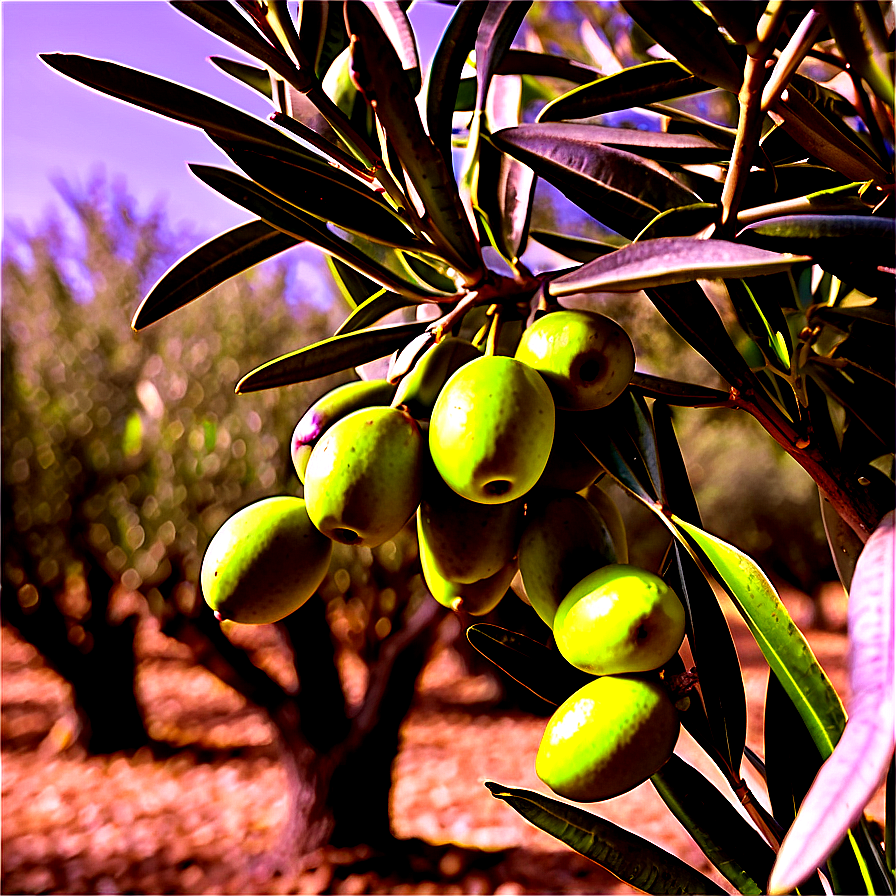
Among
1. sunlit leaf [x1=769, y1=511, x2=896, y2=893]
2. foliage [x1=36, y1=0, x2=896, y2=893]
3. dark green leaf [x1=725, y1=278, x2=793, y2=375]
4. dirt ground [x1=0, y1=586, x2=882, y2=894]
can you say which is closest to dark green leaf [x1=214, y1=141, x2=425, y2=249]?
foliage [x1=36, y1=0, x2=896, y2=893]

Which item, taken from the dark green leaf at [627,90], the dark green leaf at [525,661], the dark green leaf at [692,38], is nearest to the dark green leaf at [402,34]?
the dark green leaf at [627,90]

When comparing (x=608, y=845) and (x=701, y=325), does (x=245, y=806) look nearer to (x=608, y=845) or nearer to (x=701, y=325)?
(x=608, y=845)

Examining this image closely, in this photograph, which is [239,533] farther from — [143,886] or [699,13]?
[143,886]

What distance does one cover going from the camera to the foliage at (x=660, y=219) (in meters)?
0.41

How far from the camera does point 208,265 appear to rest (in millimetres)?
646

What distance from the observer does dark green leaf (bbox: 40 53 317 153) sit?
18.2 inches

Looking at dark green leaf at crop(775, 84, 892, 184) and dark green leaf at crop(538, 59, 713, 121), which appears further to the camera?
dark green leaf at crop(538, 59, 713, 121)

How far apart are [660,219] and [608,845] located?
1.39 feet

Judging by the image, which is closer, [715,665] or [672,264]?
[672,264]

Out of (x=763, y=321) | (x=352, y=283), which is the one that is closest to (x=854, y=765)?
(x=763, y=321)

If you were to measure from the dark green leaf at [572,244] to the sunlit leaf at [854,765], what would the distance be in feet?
1.48

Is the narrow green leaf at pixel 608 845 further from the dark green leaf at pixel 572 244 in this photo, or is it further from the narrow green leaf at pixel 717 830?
the dark green leaf at pixel 572 244

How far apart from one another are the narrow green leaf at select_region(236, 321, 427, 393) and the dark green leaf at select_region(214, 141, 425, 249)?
0.06 meters

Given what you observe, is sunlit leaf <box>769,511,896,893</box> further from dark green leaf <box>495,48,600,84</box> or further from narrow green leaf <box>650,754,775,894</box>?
dark green leaf <box>495,48,600,84</box>
